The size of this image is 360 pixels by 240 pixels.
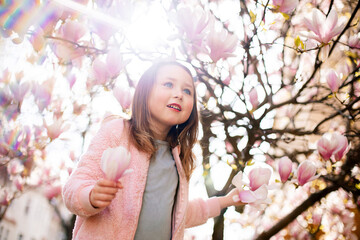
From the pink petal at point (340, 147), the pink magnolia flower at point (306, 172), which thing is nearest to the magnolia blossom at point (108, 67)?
the pink magnolia flower at point (306, 172)

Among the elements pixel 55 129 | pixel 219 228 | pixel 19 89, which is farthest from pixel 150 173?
pixel 19 89

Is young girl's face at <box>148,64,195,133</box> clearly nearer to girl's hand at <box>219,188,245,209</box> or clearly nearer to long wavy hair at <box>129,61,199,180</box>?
long wavy hair at <box>129,61,199,180</box>

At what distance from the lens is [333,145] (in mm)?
1383

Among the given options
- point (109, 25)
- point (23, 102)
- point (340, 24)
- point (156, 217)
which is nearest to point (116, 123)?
point (156, 217)

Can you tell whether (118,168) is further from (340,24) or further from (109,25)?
(340,24)

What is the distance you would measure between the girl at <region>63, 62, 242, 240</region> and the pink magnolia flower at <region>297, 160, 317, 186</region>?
273mm

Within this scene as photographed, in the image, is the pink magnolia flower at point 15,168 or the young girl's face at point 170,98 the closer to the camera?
the young girl's face at point 170,98

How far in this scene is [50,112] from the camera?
219cm

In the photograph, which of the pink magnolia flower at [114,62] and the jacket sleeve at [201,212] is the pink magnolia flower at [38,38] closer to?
the pink magnolia flower at [114,62]

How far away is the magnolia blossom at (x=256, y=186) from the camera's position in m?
1.13

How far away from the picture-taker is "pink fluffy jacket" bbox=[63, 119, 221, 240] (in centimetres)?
94

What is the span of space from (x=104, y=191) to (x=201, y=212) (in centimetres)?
72

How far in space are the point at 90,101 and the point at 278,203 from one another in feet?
8.74

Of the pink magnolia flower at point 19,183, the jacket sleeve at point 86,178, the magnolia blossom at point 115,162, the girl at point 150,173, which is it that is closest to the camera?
the magnolia blossom at point 115,162
